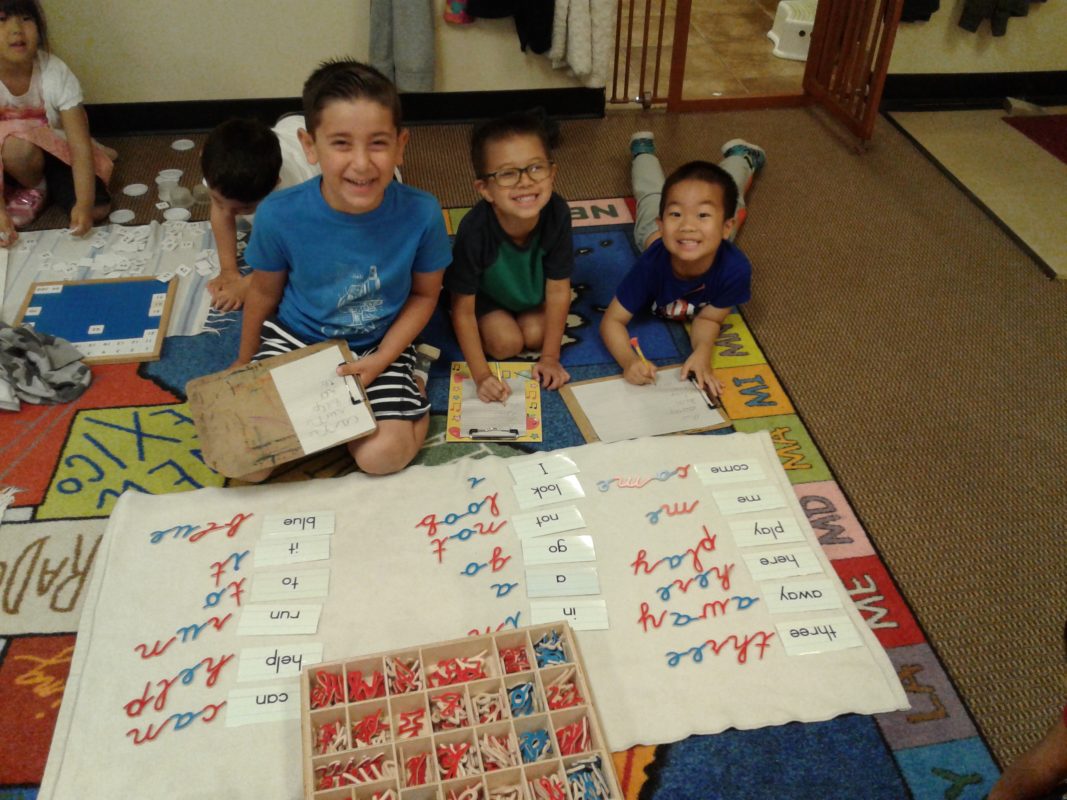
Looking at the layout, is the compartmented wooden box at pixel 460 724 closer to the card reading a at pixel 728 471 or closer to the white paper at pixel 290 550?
the white paper at pixel 290 550

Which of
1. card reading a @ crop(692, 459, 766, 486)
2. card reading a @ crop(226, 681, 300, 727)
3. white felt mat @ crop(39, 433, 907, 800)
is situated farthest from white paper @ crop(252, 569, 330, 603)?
card reading a @ crop(692, 459, 766, 486)

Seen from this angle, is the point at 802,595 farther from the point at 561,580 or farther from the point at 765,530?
the point at 561,580

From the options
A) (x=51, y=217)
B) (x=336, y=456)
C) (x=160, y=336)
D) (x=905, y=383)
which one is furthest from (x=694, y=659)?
(x=51, y=217)

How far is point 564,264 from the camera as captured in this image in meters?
1.61

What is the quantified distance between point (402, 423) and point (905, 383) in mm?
1072

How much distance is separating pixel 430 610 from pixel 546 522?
0.81ft

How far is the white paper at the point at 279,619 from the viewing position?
1.20 meters

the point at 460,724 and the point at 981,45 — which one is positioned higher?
the point at 981,45

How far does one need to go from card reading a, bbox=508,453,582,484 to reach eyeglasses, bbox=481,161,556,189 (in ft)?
1.62

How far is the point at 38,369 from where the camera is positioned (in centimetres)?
159

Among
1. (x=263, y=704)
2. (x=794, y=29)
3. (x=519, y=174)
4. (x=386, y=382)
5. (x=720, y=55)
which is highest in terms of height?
(x=519, y=174)

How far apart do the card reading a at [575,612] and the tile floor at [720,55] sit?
2006mm

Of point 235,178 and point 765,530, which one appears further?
point 235,178

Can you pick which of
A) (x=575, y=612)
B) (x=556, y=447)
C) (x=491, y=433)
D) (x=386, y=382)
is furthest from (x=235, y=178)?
(x=575, y=612)
